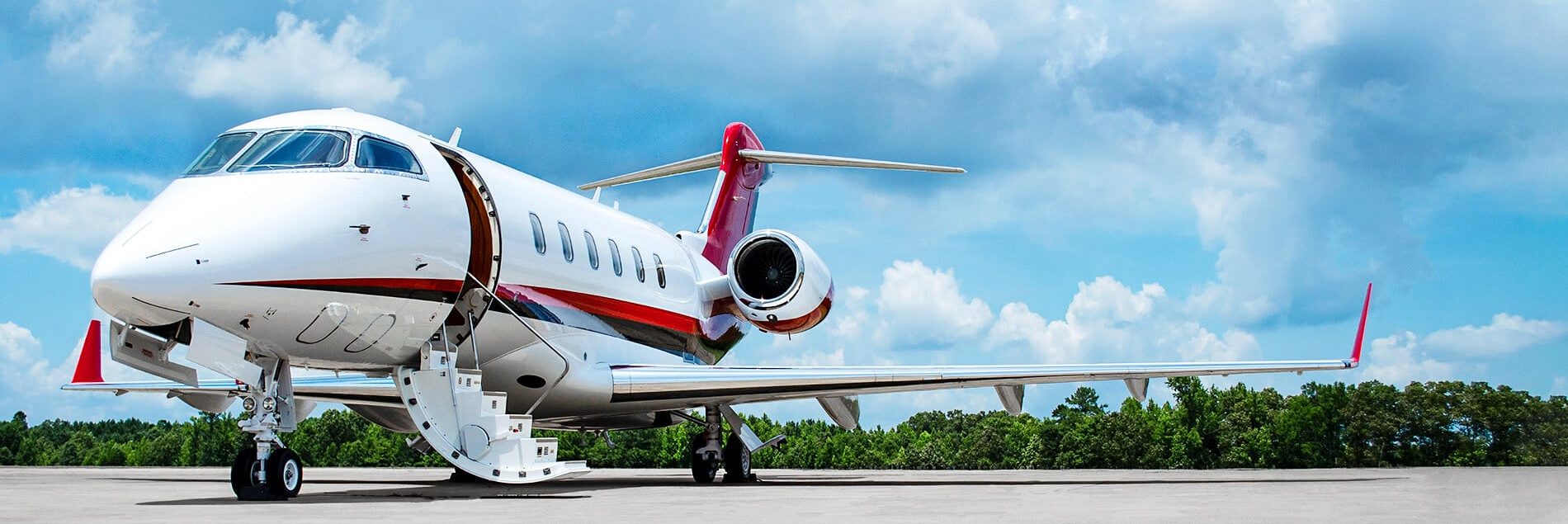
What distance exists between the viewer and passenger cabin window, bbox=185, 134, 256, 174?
1149 cm

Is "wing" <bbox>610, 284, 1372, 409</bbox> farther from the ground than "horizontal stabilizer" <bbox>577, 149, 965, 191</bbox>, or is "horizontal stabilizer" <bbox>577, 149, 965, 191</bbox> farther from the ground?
"horizontal stabilizer" <bbox>577, 149, 965, 191</bbox>

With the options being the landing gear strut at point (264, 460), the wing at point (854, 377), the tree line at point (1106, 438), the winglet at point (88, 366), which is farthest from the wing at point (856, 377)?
the tree line at point (1106, 438)

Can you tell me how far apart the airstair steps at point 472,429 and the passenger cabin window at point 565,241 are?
7.49 feet

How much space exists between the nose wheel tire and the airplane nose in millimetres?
1398

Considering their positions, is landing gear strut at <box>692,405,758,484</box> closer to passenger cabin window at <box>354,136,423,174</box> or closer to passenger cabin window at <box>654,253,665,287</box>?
passenger cabin window at <box>654,253,665,287</box>

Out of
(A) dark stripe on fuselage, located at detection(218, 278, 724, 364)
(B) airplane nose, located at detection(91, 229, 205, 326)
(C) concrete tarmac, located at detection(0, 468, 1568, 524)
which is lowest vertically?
(C) concrete tarmac, located at detection(0, 468, 1568, 524)

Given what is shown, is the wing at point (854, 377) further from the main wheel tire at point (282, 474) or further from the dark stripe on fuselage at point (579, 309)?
the main wheel tire at point (282, 474)

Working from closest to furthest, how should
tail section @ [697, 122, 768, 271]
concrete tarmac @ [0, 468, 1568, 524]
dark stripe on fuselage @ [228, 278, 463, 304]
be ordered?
concrete tarmac @ [0, 468, 1568, 524] → dark stripe on fuselage @ [228, 278, 463, 304] → tail section @ [697, 122, 768, 271]

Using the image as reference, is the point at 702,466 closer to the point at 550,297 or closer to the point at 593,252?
the point at 593,252

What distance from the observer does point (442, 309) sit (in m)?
12.6

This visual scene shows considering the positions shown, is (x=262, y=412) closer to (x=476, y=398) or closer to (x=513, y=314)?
(x=476, y=398)

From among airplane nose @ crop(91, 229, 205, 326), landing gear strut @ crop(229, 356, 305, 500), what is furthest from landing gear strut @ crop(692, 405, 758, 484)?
airplane nose @ crop(91, 229, 205, 326)

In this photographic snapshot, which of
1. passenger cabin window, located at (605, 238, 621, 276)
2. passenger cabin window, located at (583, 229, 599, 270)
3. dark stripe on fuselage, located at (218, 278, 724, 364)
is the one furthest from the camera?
passenger cabin window, located at (605, 238, 621, 276)

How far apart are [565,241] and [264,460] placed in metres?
4.93
